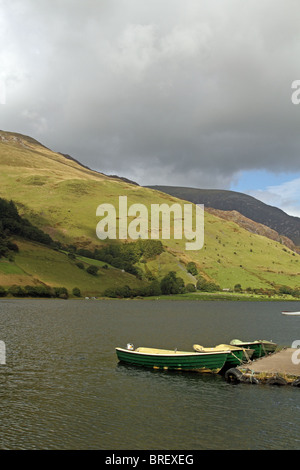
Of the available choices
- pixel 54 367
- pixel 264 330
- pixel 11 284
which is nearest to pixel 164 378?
pixel 54 367

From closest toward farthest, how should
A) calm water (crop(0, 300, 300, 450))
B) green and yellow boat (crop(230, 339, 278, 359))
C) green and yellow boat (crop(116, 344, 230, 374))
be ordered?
calm water (crop(0, 300, 300, 450)), green and yellow boat (crop(116, 344, 230, 374)), green and yellow boat (crop(230, 339, 278, 359))

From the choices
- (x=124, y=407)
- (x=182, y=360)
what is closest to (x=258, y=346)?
(x=182, y=360)

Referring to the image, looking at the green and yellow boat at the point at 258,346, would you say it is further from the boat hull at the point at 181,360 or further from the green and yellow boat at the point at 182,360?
the boat hull at the point at 181,360

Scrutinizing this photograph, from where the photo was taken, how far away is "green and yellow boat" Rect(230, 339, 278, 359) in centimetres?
6259

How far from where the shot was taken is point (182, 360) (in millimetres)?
50031

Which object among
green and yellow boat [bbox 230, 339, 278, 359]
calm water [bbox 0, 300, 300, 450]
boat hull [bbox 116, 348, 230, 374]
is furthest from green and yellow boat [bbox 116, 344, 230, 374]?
green and yellow boat [bbox 230, 339, 278, 359]

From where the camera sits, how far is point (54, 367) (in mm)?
51125

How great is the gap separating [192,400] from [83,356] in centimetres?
2473

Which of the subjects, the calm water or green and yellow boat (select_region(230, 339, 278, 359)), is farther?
green and yellow boat (select_region(230, 339, 278, 359))

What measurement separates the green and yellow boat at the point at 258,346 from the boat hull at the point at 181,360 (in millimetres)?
13626

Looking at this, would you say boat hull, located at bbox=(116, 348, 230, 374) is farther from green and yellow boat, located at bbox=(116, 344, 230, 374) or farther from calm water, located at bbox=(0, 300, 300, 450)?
calm water, located at bbox=(0, 300, 300, 450)

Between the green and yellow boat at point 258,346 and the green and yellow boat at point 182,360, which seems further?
the green and yellow boat at point 258,346

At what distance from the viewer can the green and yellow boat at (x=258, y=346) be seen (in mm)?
62594

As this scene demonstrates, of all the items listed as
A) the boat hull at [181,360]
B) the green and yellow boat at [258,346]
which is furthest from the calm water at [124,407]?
the green and yellow boat at [258,346]
